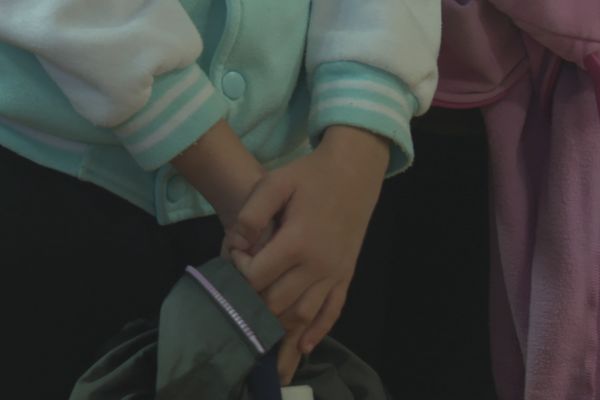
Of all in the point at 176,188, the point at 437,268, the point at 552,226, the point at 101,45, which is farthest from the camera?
the point at 437,268

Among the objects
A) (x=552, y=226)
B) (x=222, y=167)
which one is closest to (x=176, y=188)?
(x=222, y=167)

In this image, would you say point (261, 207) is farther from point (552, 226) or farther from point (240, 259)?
point (552, 226)

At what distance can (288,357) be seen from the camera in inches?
21.7

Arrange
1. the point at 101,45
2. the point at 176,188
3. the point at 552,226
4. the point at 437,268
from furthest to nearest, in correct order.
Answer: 1. the point at 437,268
2. the point at 552,226
3. the point at 176,188
4. the point at 101,45

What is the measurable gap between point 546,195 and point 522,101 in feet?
0.31

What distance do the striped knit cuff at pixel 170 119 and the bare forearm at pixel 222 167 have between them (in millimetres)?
13

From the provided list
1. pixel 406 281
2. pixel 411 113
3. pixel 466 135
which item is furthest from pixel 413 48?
pixel 406 281

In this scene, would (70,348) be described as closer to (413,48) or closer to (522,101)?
(413,48)

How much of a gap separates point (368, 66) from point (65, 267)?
0.89 feet

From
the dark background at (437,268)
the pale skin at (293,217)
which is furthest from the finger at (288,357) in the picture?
the dark background at (437,268)

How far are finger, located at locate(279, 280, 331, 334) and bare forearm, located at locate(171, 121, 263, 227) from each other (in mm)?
77

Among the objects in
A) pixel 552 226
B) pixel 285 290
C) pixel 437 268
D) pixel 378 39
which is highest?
pixel 378 39

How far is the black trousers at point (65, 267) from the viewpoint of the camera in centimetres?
58

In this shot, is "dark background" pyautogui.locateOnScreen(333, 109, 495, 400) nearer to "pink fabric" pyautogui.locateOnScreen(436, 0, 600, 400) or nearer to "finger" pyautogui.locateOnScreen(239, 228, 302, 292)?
"pink fabric" pyautogui.locateOnScreen(436, 0, 600, 400)
